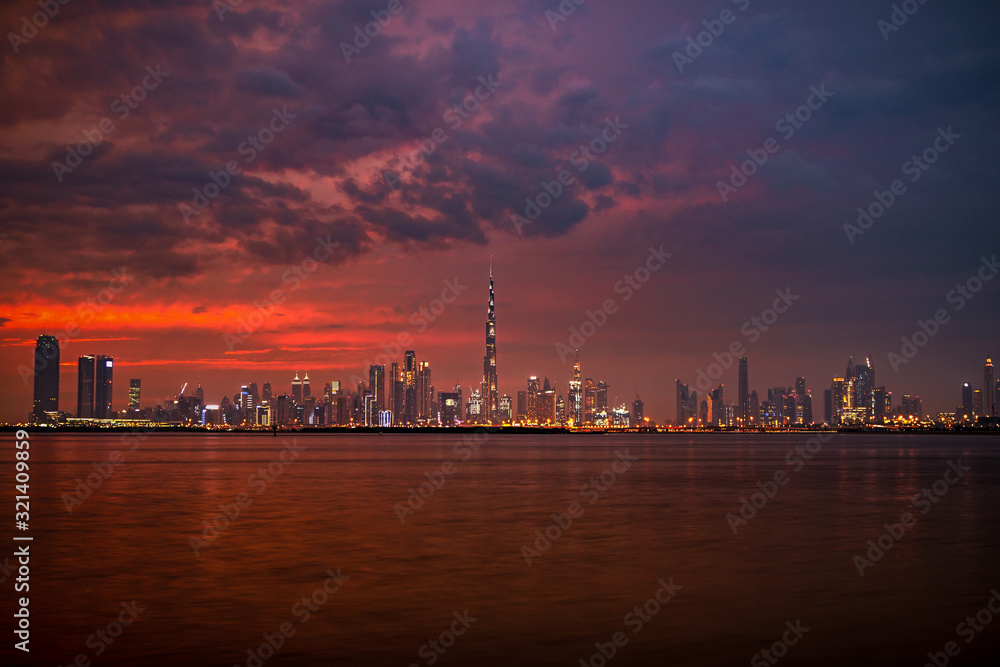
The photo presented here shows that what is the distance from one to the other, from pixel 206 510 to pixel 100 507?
7.37 meters

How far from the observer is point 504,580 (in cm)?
2825

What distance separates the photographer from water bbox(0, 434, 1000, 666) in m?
19.5

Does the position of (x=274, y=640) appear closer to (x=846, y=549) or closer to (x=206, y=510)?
(x=846, y=549)

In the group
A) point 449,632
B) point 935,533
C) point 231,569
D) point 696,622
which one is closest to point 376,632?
point 449,632

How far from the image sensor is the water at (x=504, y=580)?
63.9ft

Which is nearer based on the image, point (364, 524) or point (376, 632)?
point (376, 632)

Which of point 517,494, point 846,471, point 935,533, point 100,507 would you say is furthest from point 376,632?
point 846,471

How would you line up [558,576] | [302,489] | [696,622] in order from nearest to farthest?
[696,622]
[558,576]
[302,489]

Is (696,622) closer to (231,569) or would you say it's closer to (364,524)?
(231,569)

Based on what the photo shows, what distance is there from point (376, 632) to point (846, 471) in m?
80.5

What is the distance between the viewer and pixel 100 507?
170 ft

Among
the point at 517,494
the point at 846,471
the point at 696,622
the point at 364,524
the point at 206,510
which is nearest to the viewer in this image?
the point at 696,622

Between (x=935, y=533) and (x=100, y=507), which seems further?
(x=100, y=507)

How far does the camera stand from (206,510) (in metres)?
49.6
